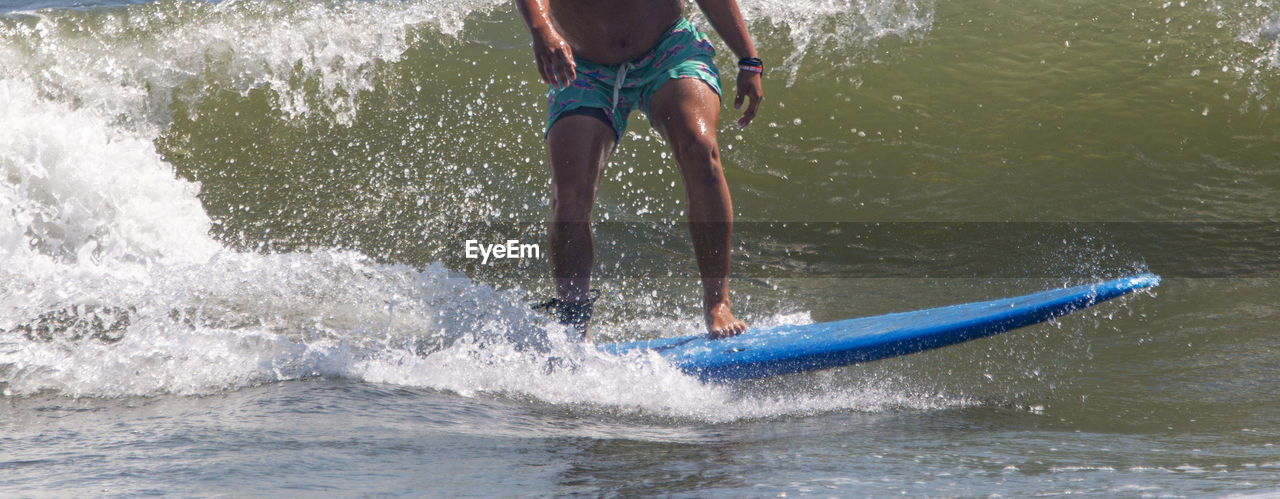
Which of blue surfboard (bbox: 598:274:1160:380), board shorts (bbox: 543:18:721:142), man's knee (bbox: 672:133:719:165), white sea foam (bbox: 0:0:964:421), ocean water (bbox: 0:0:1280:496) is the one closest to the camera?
ocean water (bbox: 0:0:1280:496)

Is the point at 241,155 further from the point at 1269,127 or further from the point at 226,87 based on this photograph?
the point at 1269,127

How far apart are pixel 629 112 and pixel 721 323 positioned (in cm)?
73

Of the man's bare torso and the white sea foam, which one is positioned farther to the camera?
the man's bare torso

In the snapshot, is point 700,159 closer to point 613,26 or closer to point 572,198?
point 572,198

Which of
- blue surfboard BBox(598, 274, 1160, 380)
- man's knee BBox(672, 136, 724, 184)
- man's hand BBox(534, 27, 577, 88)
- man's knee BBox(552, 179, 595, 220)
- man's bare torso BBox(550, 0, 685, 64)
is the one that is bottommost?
blue surfboard BBox(598, 274, 1160, 380)

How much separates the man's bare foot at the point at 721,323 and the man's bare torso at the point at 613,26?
33.3 inches

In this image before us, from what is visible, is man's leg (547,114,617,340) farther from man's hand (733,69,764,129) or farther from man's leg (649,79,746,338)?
man's hand (733,69,764,129)

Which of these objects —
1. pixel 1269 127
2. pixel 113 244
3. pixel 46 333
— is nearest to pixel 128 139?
pixel 113 244

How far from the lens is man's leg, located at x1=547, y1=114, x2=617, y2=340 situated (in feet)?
9.83

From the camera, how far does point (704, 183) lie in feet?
9.78

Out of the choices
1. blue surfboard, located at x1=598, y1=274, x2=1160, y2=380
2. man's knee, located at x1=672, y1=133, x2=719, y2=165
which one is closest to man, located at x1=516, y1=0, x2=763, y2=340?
man's knee, located at x1=672, y1=133, x2=719, y2=165

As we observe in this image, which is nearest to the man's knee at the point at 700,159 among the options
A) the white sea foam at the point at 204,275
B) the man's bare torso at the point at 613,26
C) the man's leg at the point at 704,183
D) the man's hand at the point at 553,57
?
the man's leg at the point at 704,183

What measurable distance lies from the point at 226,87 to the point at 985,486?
5.56 meters

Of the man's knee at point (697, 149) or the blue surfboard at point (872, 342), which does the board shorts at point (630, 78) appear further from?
the blue surfboard at point (872, 342)
